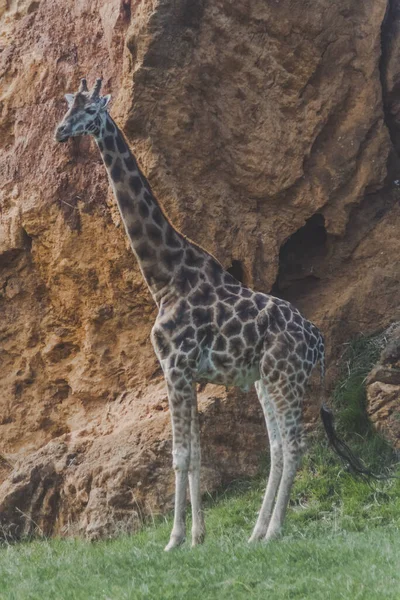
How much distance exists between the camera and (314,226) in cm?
1316

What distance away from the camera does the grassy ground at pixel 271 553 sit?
24.1ft

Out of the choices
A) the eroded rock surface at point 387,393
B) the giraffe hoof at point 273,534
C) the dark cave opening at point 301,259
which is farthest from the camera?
the dark cave opening at point 301,259

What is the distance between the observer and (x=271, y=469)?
33.1ft

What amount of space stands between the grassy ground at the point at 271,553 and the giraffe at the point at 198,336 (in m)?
0.55

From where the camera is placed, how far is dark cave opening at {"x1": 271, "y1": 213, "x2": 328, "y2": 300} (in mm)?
13070

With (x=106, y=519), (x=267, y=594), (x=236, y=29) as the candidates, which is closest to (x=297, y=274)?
(x=236, y=29)

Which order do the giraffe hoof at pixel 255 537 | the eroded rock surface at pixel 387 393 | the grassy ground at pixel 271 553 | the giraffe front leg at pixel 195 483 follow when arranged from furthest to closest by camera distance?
the eroded rock surface at pixel 387 393
the giraffe front leg at pixel 195 483
the giraffe hoof at pixel 255 537
the grassy ground at pixel 271 553

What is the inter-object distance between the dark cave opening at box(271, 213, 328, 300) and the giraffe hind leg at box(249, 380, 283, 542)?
2.85m

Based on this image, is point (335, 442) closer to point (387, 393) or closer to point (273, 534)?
point (387, 393)

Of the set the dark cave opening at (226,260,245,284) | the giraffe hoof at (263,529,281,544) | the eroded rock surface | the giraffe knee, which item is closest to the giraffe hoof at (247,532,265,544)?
the giraffe hoof at (263,529,281,544)

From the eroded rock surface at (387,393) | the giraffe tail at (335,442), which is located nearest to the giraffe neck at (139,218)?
the giraffe tail at (335,442)

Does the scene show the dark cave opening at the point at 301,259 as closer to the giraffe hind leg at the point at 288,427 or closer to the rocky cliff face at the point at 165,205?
the rocky cliff face at the point at 165,205

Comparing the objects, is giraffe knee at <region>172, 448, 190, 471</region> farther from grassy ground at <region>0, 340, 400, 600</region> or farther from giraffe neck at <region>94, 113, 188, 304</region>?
giraffe neck at <region>94, 113, 188, 304</region>

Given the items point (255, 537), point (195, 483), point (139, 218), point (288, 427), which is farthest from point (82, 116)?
point (255, 537)
